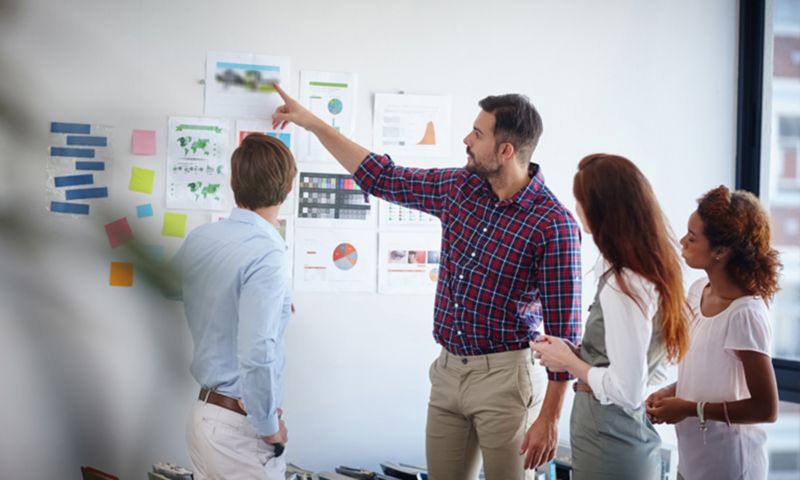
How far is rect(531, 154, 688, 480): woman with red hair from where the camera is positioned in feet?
4.96

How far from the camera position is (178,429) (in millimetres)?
2633

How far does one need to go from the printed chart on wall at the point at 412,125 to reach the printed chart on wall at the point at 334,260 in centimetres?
35

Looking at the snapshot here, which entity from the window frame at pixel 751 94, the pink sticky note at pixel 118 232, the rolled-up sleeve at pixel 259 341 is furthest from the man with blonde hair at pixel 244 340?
the window frame at pixel 751 94

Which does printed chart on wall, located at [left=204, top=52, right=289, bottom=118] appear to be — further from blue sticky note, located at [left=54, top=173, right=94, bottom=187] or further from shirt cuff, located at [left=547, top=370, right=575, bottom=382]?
shirt cuff, located at [left=547, top=370, right=575, bottom=382]

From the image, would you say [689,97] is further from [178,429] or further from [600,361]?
[178,429]

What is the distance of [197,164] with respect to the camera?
8.71ft

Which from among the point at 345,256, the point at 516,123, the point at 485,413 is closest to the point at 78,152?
the point at 345,256

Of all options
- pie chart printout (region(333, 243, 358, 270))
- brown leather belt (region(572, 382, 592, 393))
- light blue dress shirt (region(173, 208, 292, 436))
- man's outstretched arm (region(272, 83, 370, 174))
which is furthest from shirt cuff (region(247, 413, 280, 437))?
pie chart printout (region(333, 243, 358, 270))

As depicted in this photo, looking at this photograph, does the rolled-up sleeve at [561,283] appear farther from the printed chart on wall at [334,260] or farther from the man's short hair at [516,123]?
the printed chart on wall at [334,260]

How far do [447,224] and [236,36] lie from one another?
1.13 metres

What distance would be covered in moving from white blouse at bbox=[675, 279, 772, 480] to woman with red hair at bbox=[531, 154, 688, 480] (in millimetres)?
279

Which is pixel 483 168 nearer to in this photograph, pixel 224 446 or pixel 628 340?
pixel 628 340

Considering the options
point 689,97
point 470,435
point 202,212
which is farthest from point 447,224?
point 689,97

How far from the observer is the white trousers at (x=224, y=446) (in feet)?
5.44
